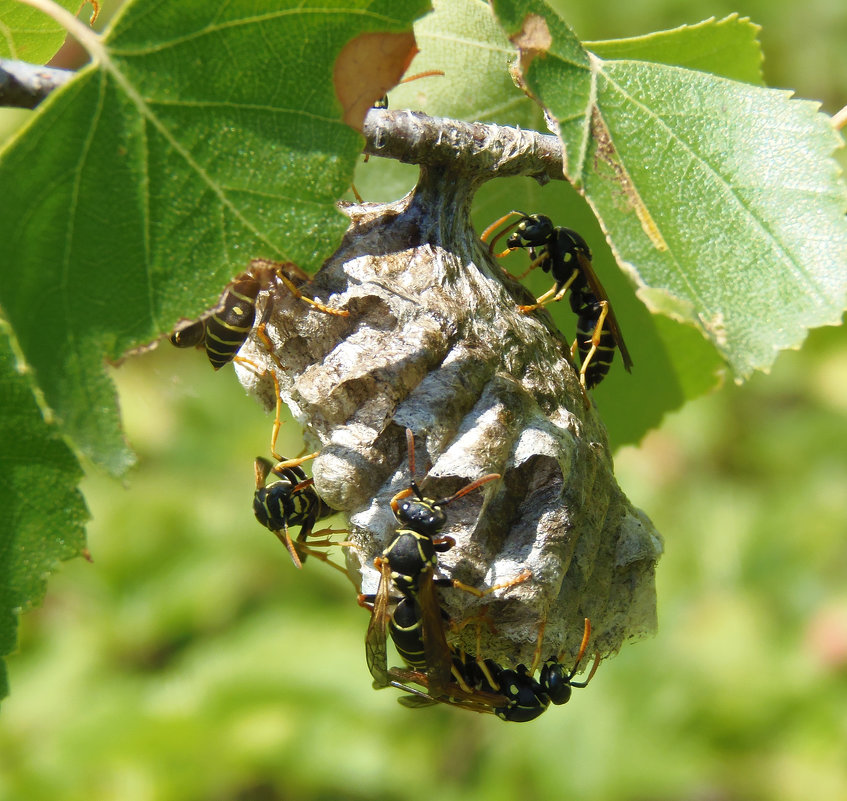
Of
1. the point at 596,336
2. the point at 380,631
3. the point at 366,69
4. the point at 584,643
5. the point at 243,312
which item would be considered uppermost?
the point at 366,69

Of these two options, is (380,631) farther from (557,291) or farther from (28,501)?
→ (557,291)

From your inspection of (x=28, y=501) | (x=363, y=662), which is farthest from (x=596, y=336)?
(x=363, y=662)

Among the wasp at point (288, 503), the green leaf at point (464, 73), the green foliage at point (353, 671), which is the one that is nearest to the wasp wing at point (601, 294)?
the green leaf at point (464, 73)

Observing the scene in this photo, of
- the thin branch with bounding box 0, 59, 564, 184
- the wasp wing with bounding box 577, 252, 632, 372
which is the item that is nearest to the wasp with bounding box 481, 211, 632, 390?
the wasp wing with bounding box 577, 252, 632, 372

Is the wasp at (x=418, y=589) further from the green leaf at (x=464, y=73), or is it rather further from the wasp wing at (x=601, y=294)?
the green leaf at (x=464, y=73)

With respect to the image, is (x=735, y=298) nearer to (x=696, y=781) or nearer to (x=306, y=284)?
(x=306, y=284)

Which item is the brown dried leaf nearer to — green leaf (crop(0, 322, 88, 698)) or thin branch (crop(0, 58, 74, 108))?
thin branch (crop(0, 58, 74, 108))
